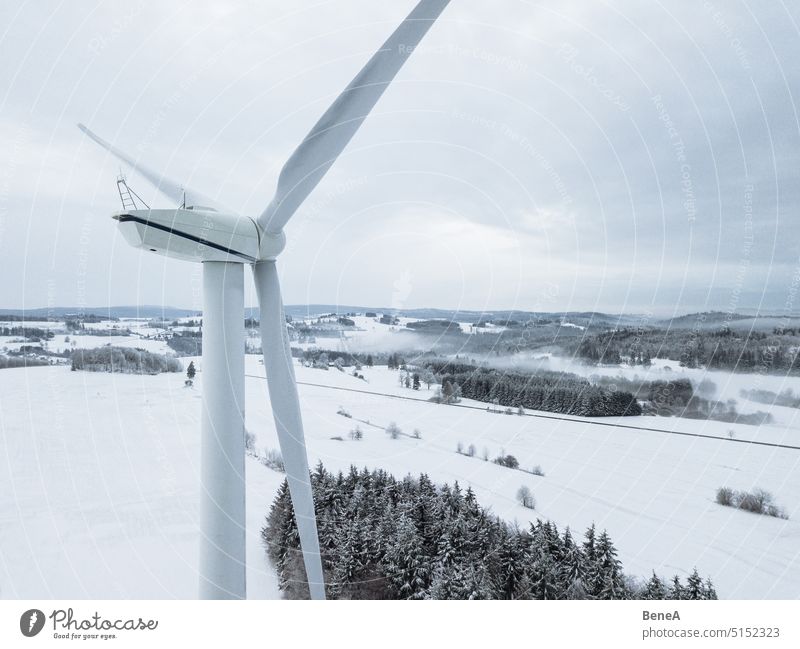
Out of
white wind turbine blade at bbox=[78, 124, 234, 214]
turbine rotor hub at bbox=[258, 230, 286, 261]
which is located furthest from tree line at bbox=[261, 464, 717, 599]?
white wind turbine blade at bbox=[78, 124, 234, 214]

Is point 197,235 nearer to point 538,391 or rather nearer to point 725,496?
point 538,391

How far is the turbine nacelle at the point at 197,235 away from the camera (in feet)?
5.29

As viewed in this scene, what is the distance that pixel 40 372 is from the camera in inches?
132

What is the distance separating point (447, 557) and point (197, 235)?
249cm

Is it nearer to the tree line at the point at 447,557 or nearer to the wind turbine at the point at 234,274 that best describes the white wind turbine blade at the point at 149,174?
the wind turbine at the point at 234,274

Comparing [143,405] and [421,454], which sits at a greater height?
[143,405]

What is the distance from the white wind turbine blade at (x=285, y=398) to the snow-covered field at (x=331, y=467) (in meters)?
0.51

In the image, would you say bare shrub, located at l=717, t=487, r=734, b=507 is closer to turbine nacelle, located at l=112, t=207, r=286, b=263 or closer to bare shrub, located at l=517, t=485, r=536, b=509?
bare shrub, located at l=517, t=485, r=536, b=509

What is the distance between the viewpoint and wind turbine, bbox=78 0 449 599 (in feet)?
5.12

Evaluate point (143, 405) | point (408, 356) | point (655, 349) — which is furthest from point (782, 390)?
point (143, 405)

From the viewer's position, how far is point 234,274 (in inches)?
73.0

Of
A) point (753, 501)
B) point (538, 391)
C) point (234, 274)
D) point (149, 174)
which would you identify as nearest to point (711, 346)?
point (538, 391)
